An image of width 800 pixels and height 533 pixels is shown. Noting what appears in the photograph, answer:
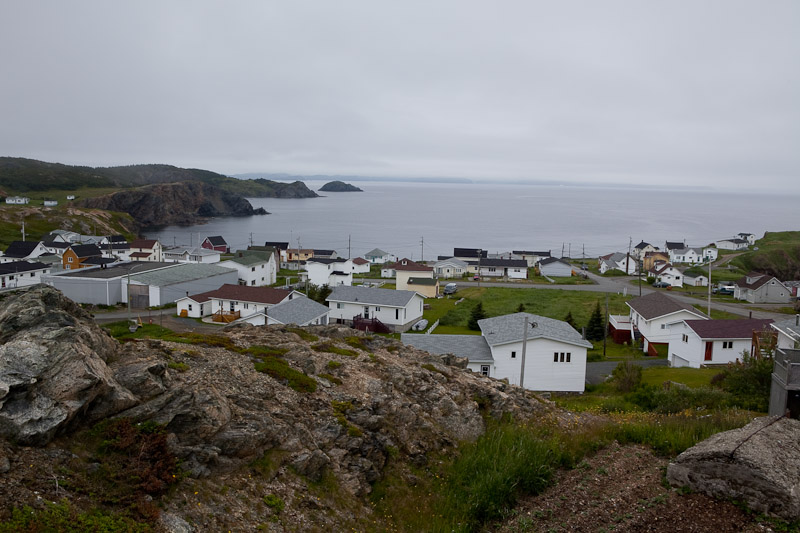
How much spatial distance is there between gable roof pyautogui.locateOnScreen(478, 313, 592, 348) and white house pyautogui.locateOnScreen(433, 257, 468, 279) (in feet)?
134

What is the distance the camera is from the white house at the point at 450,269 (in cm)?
6881

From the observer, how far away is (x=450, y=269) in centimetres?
6950

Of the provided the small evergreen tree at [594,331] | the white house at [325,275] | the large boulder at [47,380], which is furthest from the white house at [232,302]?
the large boulder at [47,380]

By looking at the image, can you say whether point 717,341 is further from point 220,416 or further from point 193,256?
point 193,256

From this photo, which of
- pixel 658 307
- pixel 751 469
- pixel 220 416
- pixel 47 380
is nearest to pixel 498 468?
pixel 751 469

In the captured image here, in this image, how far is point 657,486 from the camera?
7.98 m

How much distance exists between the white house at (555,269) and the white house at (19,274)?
57897 mm

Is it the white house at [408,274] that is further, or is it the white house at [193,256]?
the white house at [193,256]

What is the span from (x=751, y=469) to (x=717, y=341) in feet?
75.7

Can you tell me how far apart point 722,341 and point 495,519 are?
24.2m

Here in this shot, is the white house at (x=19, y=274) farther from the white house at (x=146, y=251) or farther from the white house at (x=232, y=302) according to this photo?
the white house at (x=146, y=251)

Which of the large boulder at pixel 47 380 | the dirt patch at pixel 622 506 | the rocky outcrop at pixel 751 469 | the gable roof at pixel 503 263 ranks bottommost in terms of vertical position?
the gable roof at pixel 503 263

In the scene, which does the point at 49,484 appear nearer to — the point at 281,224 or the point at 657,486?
the point at 657,486

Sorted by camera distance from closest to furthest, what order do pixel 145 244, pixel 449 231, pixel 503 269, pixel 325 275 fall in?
pixel 325 275
pixel 503 269
pixel 145 244
pixel 449 231
